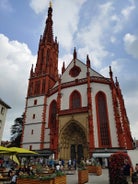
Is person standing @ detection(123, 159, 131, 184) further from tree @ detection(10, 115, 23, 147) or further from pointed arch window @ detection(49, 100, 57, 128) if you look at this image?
tree @ detection(10, 115, 23, 147)

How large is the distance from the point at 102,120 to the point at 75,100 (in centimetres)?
714

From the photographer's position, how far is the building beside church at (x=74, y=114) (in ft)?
89.5

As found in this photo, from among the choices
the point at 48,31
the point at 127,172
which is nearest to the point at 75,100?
the point at 127,172

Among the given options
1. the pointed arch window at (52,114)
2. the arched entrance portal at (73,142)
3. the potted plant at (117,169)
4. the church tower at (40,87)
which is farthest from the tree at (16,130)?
the potted plant at (117,169)

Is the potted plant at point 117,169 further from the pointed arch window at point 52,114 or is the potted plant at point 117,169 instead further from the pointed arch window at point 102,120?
the pointed arch window at point 52,114

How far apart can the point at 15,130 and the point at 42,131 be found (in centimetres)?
2013

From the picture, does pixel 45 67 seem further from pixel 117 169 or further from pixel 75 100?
pixel 117 169

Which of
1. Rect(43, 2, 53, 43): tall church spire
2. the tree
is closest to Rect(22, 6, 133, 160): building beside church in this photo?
Rect(43, 2, 53, 43): tall church spire

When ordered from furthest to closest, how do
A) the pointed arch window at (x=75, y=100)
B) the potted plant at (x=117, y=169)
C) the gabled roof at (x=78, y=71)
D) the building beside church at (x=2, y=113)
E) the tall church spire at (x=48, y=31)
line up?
the tall church spire at (x=48, y=31) → the gabled roof at (x=78, y=71) → the building beside church at (x=2, y=113) → the pointed arch window at (x=75, y=100) → the potted plant at (x=117, y=169)

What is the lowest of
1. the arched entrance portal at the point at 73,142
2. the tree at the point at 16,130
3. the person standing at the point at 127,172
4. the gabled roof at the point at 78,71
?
the person standing at the point at 127,172

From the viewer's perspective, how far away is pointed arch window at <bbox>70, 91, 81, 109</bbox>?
107ft

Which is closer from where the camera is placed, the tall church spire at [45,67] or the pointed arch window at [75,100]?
the pointed arch window at [75,100]

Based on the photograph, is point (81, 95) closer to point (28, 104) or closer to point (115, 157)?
point (28, 104)

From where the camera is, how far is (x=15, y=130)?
5022cm
